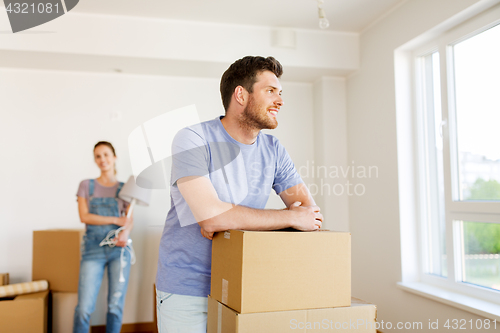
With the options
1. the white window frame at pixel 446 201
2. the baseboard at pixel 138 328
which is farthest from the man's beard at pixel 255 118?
the baseboard at pixel 138 328

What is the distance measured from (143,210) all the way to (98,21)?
5.10 feet

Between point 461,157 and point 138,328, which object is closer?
point 461,157

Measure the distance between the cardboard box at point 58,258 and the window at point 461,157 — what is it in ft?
8.49

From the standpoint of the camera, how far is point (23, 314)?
9.16 ft

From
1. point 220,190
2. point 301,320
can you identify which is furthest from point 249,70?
point 301,320

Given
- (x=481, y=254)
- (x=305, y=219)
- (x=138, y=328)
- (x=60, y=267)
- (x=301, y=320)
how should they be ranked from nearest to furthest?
(x=301, y=320) → (x=305, y=219) → (x=481, y=254) → (x=60, y=267) → (x=138, y=328)

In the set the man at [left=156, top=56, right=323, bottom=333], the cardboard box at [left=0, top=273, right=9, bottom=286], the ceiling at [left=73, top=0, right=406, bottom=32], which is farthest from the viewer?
the cardboard box at [left=0, top=273, right=9, bottom=286]

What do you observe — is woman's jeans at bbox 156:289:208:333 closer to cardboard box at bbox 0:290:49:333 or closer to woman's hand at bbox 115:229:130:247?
woman's hand at bbox 115:229:130:247

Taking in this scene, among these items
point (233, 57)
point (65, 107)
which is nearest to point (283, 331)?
point (233, 57)

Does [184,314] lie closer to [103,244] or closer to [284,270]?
[284,270]

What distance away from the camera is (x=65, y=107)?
3443mm

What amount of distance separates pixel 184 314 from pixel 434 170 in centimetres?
223

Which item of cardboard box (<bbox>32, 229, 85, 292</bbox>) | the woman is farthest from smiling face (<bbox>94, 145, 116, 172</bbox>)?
cardboard box (<bbox>32, 229, 85, 292</bbox>)

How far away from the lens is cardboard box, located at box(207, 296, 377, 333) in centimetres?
98
